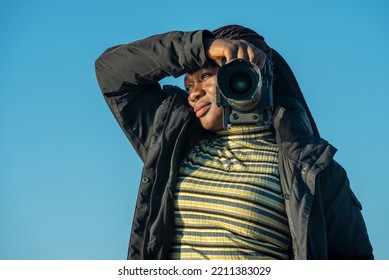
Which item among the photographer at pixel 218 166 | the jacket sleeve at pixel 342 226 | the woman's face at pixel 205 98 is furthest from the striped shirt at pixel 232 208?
the jacket sleeve at pixel 342 226

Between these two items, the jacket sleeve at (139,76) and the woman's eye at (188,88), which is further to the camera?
the woman's eye at (188,88)

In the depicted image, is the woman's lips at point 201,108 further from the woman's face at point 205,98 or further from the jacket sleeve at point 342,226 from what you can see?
the jacket sleeve at point 342,226

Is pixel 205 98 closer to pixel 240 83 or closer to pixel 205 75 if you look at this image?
pixel 205 75

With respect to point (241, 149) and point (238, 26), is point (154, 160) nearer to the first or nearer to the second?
point (241, 149)

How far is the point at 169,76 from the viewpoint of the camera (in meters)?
6.24

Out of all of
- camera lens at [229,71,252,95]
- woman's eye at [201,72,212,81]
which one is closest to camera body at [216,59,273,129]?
camera lens at [229,71,252,95]

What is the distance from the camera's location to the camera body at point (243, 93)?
578 cm

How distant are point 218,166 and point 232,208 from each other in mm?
400

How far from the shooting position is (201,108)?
20.6 feet

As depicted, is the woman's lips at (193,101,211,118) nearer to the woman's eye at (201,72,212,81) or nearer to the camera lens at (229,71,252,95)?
the woman's eye at (201,72,212,81)

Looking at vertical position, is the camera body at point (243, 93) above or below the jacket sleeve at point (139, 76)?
below

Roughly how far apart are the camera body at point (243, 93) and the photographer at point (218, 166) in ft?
0.19
